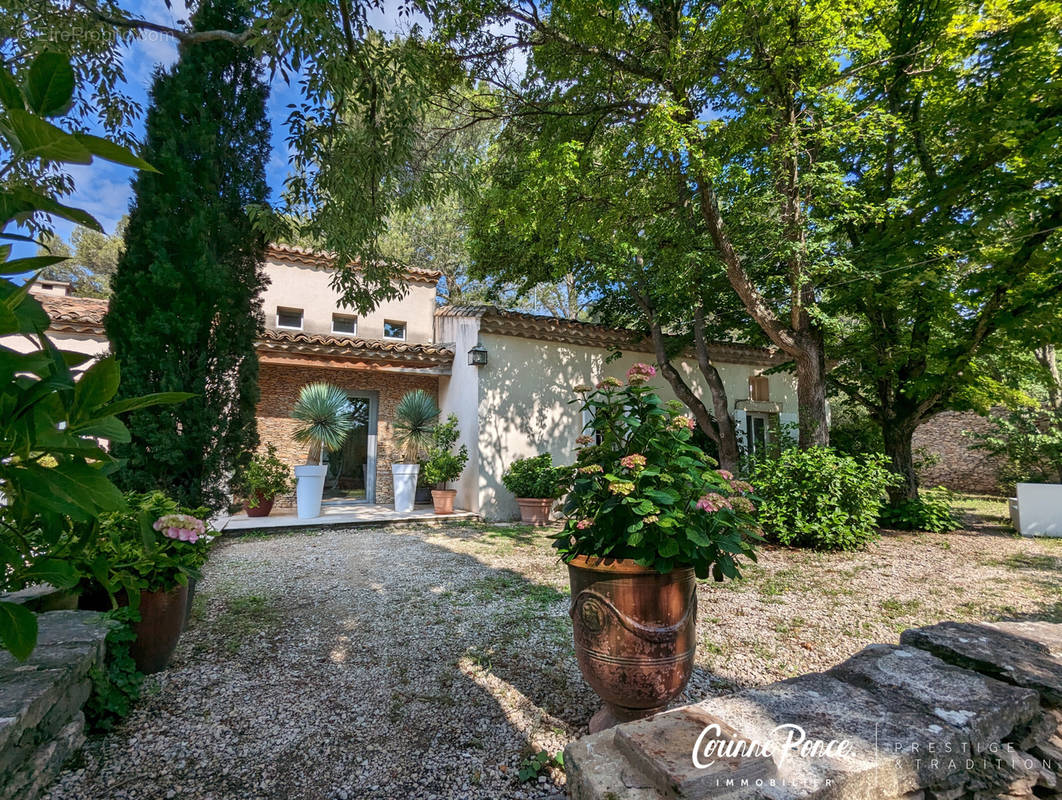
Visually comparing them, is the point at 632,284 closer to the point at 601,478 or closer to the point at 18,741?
the point at 601,478

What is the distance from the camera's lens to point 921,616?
3439mm

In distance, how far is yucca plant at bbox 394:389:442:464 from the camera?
27.4 ft

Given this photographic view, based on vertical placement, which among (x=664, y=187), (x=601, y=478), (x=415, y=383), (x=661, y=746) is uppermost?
(x=664, y=187)

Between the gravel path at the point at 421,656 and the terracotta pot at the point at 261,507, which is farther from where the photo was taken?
the terracotta pot at the point at 261,507

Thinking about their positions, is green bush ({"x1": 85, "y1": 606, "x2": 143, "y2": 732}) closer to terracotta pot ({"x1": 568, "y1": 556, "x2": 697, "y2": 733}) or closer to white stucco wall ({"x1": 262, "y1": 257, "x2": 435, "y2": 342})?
terracotta pot ({"x1": 568, "y1": 556, "x2": 697, "y2": 733})

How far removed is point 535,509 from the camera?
24.4ft

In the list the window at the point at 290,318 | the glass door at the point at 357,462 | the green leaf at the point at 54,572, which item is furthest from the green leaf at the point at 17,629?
the window at the point at 290,318

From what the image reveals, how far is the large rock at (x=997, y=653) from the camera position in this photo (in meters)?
1.58

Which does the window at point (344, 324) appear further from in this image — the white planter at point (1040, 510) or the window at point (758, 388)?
the white planter at point (1040, 510)

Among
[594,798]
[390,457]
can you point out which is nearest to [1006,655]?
[594,798]

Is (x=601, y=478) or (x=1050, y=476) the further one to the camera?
(x=1050, y=476)

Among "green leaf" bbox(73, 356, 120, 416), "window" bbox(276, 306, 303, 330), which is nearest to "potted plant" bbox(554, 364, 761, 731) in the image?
"green leaf" bbox(73, 356, 120, 416)

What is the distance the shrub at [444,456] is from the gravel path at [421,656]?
231 centimetres

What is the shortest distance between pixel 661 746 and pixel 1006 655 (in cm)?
156
